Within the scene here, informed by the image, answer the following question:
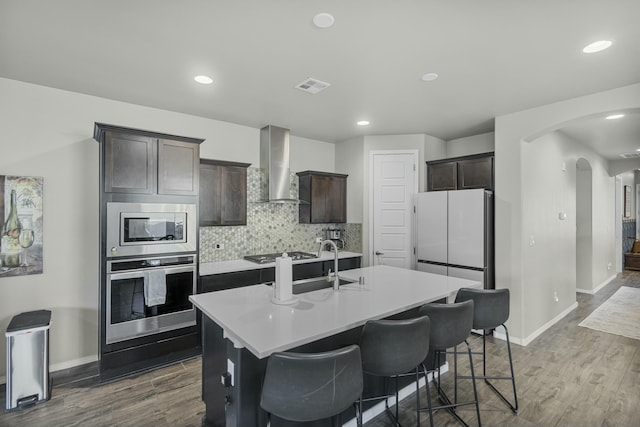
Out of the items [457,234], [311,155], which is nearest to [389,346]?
[457,234]

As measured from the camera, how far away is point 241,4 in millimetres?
1814

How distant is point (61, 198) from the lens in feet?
10.00

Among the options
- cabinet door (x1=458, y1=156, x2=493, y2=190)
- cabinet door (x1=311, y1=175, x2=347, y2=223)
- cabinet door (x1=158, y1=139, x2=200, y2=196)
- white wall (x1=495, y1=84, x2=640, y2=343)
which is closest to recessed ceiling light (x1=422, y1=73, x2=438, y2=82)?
white wall (x1=495, y1=84, x2=640, y2=343)

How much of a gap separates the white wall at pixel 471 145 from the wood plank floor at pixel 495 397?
2811 millimetres

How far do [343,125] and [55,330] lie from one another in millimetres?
3996

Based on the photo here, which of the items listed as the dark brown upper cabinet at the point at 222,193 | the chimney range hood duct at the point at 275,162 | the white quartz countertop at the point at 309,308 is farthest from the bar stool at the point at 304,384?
the chimney range hood duct at the point at 275,162

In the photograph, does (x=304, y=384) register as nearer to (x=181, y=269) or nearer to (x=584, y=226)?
(x=181, y=269)

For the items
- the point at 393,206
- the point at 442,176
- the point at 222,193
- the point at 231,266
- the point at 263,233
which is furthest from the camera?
the point at 393,206

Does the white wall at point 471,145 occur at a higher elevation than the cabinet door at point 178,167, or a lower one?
higher

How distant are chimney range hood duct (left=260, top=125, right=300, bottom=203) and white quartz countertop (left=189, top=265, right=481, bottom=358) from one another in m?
1.95

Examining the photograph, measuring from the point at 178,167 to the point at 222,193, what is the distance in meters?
0.77

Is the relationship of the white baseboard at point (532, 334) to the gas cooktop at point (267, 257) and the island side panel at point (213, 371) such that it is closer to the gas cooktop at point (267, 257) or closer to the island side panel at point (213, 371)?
the gas cooktop at point (267, 257)

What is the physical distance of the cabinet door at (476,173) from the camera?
406 cm

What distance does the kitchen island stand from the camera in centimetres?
162
